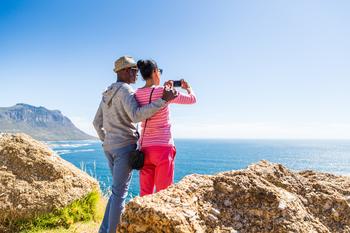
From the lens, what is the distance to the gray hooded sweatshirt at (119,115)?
4.89 m

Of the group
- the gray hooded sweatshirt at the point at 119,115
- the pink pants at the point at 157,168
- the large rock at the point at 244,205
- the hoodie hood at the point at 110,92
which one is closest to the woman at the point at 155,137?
the pink pants at the point at 157,168

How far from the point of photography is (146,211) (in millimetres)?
2463

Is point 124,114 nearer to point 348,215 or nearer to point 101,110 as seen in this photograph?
point 101,110

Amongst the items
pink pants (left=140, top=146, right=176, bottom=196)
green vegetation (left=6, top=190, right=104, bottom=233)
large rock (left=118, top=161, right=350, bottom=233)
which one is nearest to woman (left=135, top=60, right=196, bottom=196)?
pink pants (left=140, top=146, right=176, bottom=196)

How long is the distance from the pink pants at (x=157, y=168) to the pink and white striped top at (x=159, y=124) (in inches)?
3.1

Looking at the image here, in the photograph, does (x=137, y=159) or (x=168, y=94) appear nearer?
(x=168, y=94)

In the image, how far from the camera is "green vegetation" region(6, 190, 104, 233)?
623 centimetres

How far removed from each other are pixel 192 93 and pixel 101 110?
1.54 metres

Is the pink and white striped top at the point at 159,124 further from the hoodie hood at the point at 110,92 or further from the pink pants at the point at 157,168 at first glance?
the hoodie hood at the point at 110,92

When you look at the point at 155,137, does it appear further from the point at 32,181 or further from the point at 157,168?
the point at 32,181

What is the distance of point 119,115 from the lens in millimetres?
5137

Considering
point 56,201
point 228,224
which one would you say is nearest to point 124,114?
point 56,201

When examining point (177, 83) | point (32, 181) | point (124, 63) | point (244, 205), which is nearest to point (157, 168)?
point (177, 83)

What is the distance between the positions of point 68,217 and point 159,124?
2891 mm
